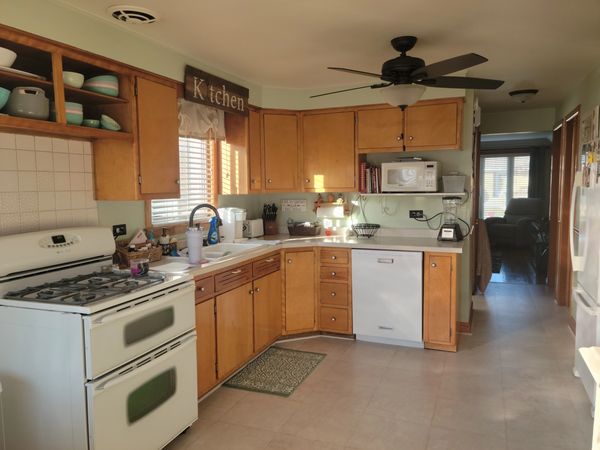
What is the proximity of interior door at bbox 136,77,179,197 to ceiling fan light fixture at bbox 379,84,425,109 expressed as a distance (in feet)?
4.69

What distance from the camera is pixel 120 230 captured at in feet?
9.96

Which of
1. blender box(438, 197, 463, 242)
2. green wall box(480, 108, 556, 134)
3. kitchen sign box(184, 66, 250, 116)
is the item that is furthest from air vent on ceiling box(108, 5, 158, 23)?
green wall box(480, 108, 556, 134)

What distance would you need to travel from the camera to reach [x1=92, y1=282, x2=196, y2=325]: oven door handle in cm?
199

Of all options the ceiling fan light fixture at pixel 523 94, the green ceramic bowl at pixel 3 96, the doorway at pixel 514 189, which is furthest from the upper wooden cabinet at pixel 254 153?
the doorway at pixel 514 189

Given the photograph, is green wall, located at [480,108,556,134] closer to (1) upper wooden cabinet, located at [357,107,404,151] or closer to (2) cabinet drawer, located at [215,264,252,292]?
(1) upper wooden cabinet, located at [357,107,404,151]

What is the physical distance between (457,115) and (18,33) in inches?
126

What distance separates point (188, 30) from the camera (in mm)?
2857

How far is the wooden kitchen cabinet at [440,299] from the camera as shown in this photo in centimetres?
371

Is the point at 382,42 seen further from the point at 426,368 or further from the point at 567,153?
the point at 567,153

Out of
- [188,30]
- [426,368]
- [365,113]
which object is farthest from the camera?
[365,113]

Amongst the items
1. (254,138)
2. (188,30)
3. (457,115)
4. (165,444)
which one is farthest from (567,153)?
(165,444)

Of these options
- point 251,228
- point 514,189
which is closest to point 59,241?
point 251,228

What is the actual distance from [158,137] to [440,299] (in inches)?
98.3

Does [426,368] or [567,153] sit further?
[567,153]
